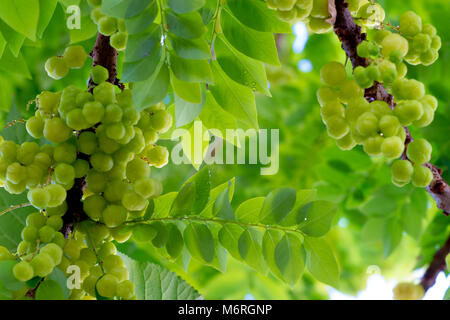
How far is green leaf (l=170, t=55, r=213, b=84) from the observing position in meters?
0.76

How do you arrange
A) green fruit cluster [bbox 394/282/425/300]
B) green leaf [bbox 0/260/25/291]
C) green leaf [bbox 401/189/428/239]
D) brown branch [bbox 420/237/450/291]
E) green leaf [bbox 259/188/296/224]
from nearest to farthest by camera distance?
green leaf [bbox 0/260/25/291] < green leaf [bbox 259/188/296/224] < green leaf [bbox 401/189/428/239] < brown branch [bbox 420/237/450/291] < green fruit cluster [bbox 394/282/425/300]

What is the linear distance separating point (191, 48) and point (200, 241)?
0.31 m

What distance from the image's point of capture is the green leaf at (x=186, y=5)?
0.73 meters

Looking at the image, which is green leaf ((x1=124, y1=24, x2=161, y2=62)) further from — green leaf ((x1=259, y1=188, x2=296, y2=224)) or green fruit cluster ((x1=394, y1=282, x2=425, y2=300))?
green fruit cluster ((x1=394, y1=282, x2=425, y2=300))

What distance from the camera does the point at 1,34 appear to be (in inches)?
36.9

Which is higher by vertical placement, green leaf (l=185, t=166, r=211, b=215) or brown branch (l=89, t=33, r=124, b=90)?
brown branch (l=89, t=33, r=124, b=90)

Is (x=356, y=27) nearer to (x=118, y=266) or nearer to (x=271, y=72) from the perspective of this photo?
(x=118, y=266)

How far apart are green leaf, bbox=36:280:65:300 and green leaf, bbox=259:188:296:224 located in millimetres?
349

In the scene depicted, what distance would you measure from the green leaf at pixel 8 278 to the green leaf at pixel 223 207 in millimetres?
334

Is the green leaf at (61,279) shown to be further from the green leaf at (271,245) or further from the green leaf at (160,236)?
the green leaf at (271,245)

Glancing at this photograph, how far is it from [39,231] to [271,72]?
2548 mm

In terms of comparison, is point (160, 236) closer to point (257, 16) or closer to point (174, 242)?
point (174, 242)

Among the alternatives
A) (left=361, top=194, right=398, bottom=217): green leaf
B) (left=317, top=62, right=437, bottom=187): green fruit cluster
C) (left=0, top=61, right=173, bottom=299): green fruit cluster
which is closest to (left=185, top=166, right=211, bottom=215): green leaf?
(left=0, top=61, right=173, bottom=299): green fruit cluster

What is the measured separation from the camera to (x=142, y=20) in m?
0.75
